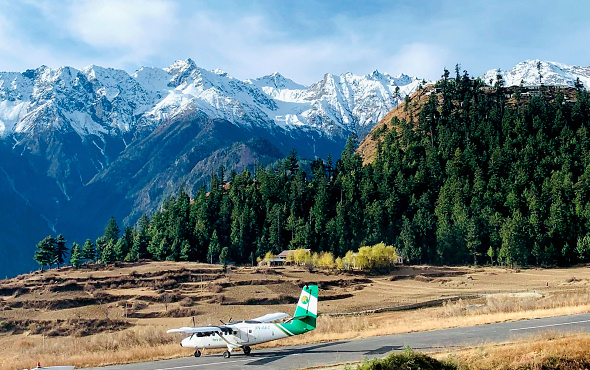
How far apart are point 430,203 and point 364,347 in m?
114

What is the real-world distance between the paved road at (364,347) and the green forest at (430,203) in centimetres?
8810

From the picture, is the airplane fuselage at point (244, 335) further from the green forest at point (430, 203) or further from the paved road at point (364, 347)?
the green forest at point (430, 203)

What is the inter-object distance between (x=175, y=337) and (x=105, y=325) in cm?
2929

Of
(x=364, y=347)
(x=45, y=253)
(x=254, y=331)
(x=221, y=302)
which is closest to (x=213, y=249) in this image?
(x=45, y=253)

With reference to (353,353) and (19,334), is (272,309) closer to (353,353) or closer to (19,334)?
(19,334)

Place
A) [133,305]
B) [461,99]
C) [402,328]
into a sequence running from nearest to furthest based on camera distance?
[402,328] → [133,305] → [461,99]

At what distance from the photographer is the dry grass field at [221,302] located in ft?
127

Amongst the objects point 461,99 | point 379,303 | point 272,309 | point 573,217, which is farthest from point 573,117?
point 272,309

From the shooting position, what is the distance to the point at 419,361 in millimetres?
19359

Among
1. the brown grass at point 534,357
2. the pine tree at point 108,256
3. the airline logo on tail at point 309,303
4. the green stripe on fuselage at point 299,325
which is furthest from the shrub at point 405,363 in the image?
the pine tree at point 108,256

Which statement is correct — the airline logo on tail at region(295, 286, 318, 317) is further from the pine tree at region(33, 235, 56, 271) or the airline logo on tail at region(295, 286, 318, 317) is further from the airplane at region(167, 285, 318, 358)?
the pine tree at region(33, 235, 56, 271)

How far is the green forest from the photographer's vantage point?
12250cm

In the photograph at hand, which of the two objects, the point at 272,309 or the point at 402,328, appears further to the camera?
the point at 272,309

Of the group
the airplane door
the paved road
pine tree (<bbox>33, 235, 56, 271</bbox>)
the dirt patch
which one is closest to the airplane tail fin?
the paved road
